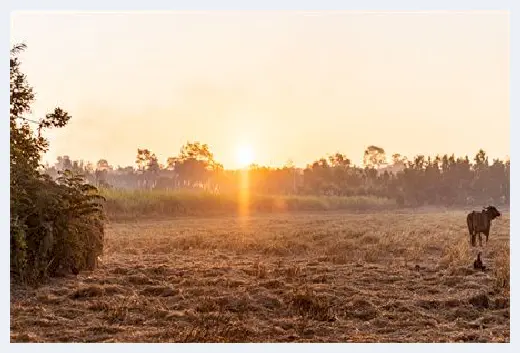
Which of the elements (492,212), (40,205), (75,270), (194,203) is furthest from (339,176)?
(40,205)

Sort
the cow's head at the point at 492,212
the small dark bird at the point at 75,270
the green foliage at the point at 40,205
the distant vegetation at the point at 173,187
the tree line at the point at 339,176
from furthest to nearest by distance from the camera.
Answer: the cow's head at the point at 492,212
the tree line at the point at 339,176
the small dark bird at the point at 75,270
the distant vegetation at the point at 173,187
the green foliage at the point at 40,205

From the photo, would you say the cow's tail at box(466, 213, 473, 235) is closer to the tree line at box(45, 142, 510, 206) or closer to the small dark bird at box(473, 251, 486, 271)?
the tree line at box(45, 142, 510, 206)

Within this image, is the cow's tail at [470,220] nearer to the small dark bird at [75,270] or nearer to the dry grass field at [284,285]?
the dry grass field at [284,285]

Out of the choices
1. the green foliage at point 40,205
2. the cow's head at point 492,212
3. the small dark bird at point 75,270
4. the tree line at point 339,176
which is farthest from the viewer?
the cow's head at point 492,212

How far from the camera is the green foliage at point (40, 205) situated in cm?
1001

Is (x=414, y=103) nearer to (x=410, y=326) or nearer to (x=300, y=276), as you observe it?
(x=300, y=276)

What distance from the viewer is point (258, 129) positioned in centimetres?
1118

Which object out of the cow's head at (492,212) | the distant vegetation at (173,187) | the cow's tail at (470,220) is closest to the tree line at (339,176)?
the distant vegetation at (173,187)

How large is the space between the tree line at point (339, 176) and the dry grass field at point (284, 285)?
2.12ft

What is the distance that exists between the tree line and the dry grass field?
0.65m

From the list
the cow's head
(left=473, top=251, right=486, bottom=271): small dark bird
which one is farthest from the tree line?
(left=473, top=251, right=486, bottom=271): small dark bird

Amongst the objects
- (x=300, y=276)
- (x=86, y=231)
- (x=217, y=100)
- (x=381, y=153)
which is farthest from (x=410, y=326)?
(x=86, y=231)

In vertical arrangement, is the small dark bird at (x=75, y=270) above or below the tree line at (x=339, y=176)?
below

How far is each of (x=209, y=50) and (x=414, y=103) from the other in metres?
4.03
